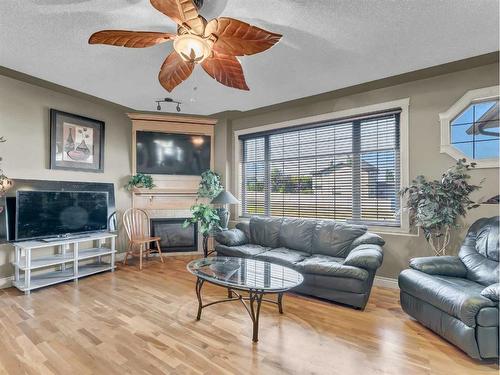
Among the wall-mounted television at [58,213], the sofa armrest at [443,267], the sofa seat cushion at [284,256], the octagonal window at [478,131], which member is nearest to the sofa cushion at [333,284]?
the sofa seat cushion at [284,256]

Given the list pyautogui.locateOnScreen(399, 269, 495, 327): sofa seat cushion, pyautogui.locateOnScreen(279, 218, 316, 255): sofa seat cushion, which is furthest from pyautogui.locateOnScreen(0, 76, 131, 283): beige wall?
pyautogui.locateOnScreen(399, 269, 495, 327): sofa seat cushion

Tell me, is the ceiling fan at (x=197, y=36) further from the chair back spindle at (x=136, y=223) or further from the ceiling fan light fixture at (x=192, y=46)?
the chair back spindle at (x=136, y=223)

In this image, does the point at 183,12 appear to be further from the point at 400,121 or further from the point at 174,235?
the point at 174,235

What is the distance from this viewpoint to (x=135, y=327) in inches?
94.7

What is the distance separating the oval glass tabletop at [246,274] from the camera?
2.25 meters

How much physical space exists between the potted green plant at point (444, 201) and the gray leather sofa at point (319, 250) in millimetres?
575

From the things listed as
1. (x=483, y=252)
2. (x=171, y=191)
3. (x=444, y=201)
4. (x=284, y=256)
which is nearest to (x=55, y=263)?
(x=171, y=191)

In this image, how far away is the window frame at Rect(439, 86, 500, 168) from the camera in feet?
9.64

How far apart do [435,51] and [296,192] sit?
2.59 meters

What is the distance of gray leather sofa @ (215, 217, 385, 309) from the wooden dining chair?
146 centimetres

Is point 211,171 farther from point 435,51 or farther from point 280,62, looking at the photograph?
point 435,51

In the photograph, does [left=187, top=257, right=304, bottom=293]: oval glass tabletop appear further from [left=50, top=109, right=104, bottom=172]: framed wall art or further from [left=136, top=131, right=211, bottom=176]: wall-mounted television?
[left=50, top=109, right=104, bottom=172]: framed wall art

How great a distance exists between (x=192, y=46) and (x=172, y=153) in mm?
3331

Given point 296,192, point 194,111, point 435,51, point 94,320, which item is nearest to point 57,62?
point 194,111
